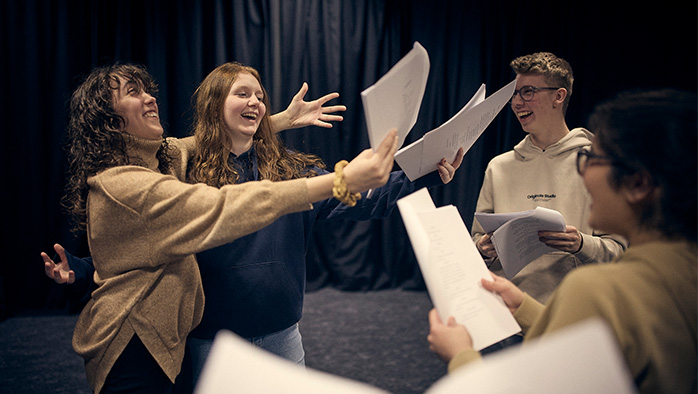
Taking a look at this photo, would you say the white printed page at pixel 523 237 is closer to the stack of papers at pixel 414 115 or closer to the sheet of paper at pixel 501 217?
the sheet of paper at pixel 501 217

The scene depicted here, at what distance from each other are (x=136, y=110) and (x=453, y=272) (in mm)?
979

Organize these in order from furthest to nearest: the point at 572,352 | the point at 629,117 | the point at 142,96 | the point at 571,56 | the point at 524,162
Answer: the point at 571,56 < the point at 524,162 < the point at 142,96 < the point at 629,117 < the point at 572,352

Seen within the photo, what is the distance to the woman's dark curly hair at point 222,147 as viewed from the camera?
1478 mm

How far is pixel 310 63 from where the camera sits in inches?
163

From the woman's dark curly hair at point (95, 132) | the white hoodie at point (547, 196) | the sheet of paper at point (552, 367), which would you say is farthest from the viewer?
the white hoodie at point (547, 196)

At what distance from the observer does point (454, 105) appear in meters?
4.16

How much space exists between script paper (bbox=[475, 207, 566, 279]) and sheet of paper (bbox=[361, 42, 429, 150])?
1.79 ft

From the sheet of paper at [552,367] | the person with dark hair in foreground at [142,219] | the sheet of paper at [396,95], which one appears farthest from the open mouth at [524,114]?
the sheet of paper at [552,367]

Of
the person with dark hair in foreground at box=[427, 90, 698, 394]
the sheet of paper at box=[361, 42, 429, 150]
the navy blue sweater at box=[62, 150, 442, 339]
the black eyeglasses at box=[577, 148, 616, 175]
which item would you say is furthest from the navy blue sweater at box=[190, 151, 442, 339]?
the person with dark hair in foreground at box=[427, 90, 698, 394]

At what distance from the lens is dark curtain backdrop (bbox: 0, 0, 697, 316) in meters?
3.55

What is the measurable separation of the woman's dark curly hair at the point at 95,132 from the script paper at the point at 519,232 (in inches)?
42.5

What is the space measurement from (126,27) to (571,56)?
3.49m

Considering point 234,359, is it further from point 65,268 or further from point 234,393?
point 65,268

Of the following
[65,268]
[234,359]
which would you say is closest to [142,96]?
[65,268]
